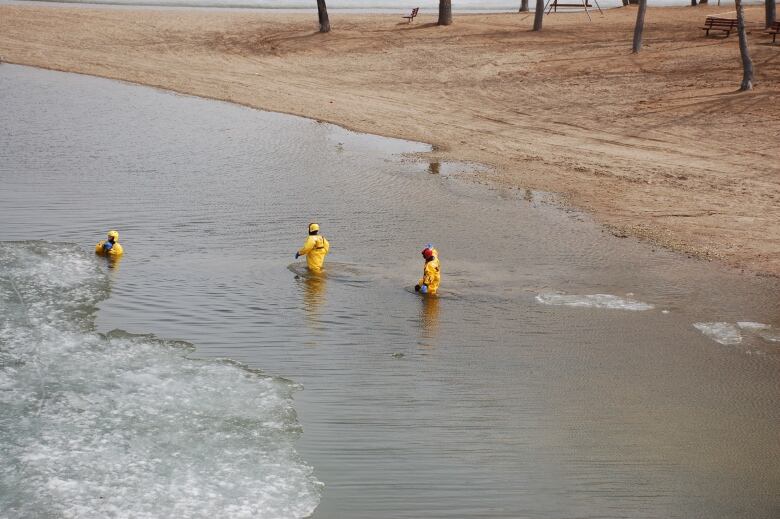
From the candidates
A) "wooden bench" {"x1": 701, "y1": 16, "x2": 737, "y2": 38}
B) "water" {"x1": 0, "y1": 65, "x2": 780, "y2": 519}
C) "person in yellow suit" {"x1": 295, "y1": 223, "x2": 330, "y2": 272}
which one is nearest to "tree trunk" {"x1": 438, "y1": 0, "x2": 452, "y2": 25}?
"wooden bench" {"x1": 701, "y1": 16, "x2": 737, "y2": 38}

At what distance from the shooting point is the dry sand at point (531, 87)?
21297 mm

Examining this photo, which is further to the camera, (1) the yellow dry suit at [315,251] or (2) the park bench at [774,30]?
(2) the park bench at [774,30]

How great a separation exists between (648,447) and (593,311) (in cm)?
421

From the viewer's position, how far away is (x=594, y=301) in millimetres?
15195

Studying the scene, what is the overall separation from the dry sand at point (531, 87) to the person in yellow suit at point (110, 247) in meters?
9.43

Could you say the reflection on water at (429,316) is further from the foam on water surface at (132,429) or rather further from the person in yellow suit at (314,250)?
the foam on water surface at (132,429)

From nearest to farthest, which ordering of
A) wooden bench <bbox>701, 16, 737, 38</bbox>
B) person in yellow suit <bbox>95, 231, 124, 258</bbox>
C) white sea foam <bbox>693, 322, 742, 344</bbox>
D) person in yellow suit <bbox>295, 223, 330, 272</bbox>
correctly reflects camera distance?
white sea foam <bbox>693, 322, 742, 344</bbox>, person in yellow suit <bbox>295, 223, 330, 272</bbox>, person in yellow suit <bbox>95, 231, 124, 258</bbox>, wooden bench <bbox>701, 16, 737, 38</bbox>

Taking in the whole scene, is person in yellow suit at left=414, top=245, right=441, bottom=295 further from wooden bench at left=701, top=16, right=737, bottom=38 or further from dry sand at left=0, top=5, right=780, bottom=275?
wooden bench at left=701, top=16, right=737, bottom=38

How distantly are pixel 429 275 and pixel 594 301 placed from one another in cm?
268

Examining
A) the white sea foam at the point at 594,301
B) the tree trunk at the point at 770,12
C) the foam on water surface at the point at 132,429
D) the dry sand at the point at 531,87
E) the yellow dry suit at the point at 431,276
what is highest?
the tree trunk at the point at 770,12

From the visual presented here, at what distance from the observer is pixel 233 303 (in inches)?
560

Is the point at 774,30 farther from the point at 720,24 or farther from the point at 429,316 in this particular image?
the point at 429,316

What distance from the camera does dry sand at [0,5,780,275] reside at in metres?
21.3

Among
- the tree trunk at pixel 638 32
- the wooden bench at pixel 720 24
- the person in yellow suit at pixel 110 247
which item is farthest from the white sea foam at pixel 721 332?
the wooden bench at pixel 720 24
